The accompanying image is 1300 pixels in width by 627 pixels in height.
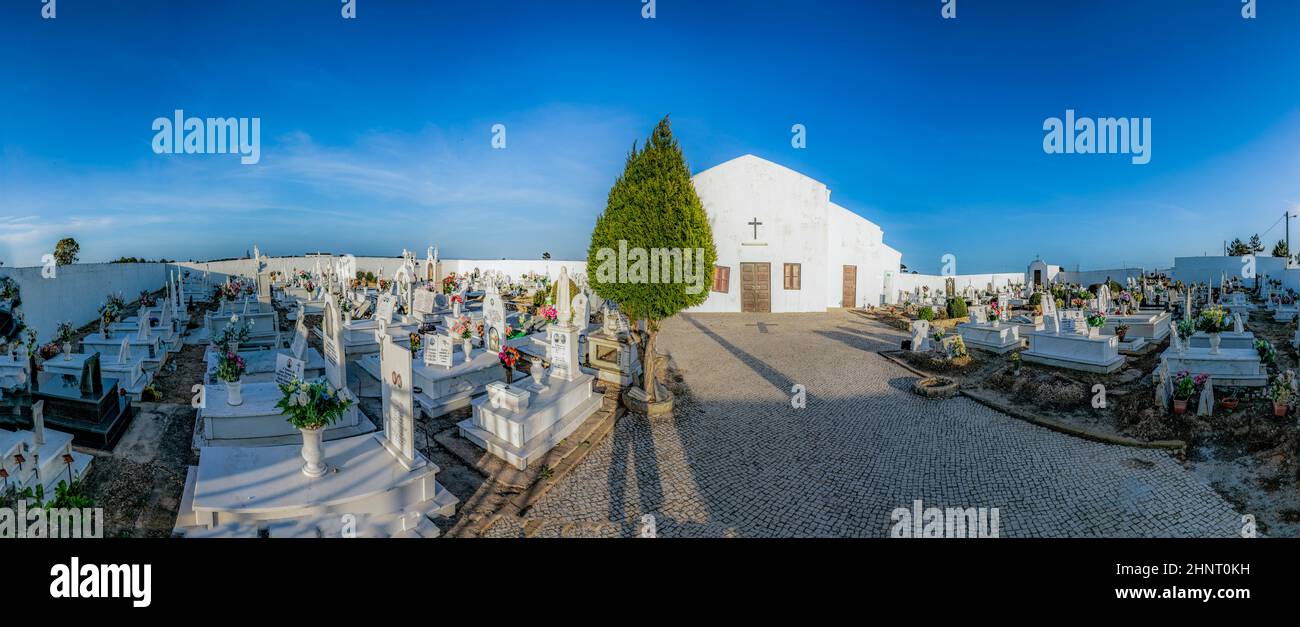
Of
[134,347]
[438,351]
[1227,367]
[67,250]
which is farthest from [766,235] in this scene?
[67,250]

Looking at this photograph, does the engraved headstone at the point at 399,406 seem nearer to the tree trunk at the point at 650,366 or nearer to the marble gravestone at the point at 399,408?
the marble gravestone at the point at 399,408

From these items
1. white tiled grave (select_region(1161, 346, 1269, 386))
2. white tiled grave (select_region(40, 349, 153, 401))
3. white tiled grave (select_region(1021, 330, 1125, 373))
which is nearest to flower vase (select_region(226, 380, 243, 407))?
white tiled grave (select_region(40, 349, 153, 401))

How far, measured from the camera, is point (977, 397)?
10211 millimetres

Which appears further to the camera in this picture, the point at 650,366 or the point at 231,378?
the point at 650,366

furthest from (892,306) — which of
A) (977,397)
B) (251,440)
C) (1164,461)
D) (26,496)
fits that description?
(26,496)

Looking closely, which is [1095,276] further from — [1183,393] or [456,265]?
[456,265]

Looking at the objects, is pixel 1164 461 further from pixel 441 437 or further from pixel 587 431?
pixel 441 437

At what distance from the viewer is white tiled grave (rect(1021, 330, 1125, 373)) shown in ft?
39.2

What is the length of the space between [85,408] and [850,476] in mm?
10416

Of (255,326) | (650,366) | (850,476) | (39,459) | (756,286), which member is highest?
(756,286)

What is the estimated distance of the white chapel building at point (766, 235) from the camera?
25500mm

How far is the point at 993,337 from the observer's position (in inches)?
591

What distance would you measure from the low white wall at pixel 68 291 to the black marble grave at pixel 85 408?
10001 millimetres

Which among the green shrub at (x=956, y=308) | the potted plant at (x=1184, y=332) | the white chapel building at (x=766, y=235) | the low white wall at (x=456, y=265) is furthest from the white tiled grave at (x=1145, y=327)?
the low white wall at (x=456, y=265)
